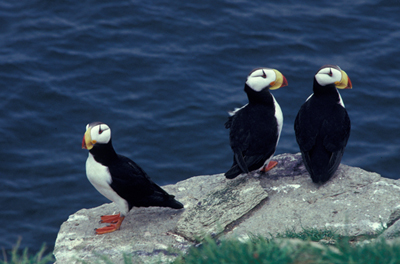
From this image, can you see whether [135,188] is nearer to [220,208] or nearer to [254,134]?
[220,208]

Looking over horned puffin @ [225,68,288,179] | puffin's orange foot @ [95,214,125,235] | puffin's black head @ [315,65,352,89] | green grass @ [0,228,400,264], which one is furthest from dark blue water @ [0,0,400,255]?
green grass @ [0,228,400,264]

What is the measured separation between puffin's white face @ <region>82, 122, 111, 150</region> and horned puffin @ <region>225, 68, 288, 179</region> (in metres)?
1.26

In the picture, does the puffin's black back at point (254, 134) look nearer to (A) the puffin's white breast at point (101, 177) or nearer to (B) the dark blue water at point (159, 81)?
(A) the puffin's white breast at point (101, 177)

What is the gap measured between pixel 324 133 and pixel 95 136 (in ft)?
7.30

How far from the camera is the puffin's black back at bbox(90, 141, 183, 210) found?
17.8 ft

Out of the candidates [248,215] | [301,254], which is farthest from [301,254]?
[248,215]

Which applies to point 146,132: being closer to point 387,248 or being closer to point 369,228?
point 369,228

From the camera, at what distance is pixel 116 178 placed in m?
5.44

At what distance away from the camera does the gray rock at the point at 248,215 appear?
5129 millimetres

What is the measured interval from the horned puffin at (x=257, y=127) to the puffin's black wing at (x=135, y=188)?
69cm

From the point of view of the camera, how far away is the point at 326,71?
5742 millimetres

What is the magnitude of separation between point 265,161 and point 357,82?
506 cm

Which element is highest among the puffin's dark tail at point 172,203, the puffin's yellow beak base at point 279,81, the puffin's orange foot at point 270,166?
the puffin's yellow beak base at point 279,81

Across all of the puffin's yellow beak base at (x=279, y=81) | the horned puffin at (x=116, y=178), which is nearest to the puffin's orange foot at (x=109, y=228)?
the horned puffin at (x=116, y=178)
